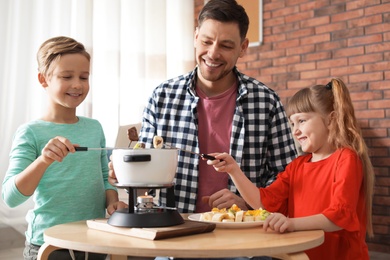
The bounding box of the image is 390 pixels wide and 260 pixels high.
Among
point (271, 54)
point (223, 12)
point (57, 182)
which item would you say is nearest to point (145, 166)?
point (57, 182)

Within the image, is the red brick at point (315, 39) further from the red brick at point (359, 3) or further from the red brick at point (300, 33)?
the red brick at point (359, 3)

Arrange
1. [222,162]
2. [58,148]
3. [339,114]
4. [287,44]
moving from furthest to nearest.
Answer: [287,44], [339,114], [222,162], [58,148]

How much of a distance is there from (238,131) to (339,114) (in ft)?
1.33

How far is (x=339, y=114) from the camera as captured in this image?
1688mm

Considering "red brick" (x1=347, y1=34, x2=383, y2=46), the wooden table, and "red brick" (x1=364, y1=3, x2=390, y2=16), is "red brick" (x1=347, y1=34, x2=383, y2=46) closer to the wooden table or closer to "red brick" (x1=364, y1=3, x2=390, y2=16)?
"red brick" (x1=364, y1=3, x2=390, y2=16)

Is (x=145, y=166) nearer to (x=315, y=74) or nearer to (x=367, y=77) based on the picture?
(x=367, y=77)

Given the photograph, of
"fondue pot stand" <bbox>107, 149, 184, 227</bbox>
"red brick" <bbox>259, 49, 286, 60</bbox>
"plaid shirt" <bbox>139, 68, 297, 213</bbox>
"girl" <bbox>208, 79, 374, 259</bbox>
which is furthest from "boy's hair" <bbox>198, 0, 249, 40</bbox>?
"red brick" <bbox>259, 49, 286, 60</bbox>

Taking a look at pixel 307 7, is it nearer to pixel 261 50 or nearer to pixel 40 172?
pixel 261 50

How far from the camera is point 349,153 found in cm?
162

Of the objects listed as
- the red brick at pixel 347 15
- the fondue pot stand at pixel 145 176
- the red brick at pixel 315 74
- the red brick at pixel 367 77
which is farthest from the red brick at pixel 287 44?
the fondue pot stand at pixel 145 176

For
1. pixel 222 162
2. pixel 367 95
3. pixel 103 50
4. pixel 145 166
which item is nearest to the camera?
pixel 145 166

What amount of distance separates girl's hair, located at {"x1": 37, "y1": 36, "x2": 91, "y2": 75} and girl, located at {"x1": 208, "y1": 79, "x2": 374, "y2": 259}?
64 cm

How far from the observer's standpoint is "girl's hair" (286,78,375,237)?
1.64 meters

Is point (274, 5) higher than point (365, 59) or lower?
higher
